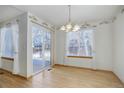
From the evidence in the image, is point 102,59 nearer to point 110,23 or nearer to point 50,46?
point 110,23

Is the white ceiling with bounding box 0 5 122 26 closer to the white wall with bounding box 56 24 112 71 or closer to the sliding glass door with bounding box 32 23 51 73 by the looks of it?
the sliding glass door with bounding box 32 23 51 73

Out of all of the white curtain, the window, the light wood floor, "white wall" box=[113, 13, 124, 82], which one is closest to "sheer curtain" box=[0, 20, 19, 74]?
the white curtain

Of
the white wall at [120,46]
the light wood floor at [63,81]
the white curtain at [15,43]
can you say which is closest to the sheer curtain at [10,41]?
the white curtain at [15,43]

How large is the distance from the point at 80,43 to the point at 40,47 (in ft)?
6.47

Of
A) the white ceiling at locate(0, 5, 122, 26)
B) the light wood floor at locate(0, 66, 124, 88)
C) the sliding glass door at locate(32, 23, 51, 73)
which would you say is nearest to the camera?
the light wood floor at locate(0, 66, 124, 88)

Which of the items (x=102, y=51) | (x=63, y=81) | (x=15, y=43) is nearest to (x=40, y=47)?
(x=15, y=43)

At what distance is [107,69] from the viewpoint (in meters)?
3.90

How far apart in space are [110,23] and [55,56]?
10.4 feet

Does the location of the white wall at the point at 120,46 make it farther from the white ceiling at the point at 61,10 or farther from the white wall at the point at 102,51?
the white wall at the point at 102,51

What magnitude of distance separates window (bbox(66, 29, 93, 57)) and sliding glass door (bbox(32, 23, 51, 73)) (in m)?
1.06

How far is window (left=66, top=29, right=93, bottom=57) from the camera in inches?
172

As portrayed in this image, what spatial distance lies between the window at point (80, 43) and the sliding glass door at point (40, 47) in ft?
3.49

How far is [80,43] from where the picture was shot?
457 centimetres
